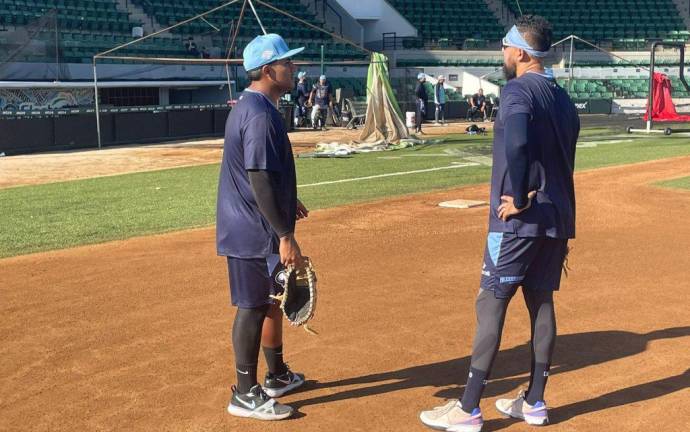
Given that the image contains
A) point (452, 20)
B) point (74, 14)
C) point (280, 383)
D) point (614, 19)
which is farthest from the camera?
point (614, 19)

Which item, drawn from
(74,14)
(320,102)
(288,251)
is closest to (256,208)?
(288,251)

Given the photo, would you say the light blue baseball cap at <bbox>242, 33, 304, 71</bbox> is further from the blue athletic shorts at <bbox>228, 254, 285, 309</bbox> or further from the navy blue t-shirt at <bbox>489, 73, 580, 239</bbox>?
the navy blue t-shirt at <bbox>489, 73, 580, 239</bbox>

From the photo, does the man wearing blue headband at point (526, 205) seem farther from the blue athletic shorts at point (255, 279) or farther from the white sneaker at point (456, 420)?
the blue athletic shorts at point (255, 279)

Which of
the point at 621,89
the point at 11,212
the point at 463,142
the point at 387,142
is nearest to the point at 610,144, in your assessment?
the point at 463,142

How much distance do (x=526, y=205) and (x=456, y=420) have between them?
4.03ft

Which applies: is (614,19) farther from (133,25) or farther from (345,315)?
(345,315)

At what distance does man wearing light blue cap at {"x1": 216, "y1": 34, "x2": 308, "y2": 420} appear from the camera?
4270 millimetres

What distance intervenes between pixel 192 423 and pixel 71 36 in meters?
26.0

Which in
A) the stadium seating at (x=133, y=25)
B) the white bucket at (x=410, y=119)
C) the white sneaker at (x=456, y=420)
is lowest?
the white sneaker at (x=456, y=420)

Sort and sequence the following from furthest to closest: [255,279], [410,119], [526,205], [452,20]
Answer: [452,20]
[410,119]
[255,279]
[526,205]

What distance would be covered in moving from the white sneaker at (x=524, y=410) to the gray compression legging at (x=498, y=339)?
4 cm

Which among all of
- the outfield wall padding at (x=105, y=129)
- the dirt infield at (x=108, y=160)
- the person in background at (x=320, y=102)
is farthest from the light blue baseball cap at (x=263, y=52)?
the person in background at (x=320, y=102)

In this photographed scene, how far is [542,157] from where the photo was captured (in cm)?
412

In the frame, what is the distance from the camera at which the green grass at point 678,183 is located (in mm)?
13359
